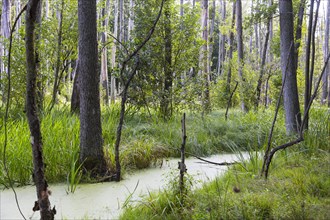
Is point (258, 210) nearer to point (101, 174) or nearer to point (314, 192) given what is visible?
point (314, 192)

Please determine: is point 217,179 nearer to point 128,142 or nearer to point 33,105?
point 128,142

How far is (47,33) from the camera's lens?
264 inches

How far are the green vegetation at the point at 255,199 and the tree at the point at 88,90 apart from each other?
890mm

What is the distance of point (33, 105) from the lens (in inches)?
51.5

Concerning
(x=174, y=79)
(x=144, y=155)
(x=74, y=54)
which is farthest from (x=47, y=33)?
(x=144, y=155)

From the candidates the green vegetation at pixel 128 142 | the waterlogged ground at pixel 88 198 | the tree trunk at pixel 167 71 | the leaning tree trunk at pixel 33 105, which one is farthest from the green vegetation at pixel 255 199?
the tree trunk at pixel 167 71

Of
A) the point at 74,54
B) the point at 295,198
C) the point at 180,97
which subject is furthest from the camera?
the point at 74,54

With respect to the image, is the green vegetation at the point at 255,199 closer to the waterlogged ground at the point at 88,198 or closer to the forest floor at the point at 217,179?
the forest floor at the point at 217,179

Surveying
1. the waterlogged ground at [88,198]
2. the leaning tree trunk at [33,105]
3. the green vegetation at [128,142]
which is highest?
the leaning tree trunk at [33,105]

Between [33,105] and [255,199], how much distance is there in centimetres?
168

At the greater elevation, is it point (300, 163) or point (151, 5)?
point (151, 5)

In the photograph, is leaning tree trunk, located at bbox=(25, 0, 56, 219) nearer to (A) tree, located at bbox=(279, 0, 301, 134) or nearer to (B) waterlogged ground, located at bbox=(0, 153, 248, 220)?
(B) waterlogged ground, located at bbox=(0, 153, 248, 220)

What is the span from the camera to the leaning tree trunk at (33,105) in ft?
4.16

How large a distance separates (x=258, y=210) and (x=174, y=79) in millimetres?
4853
